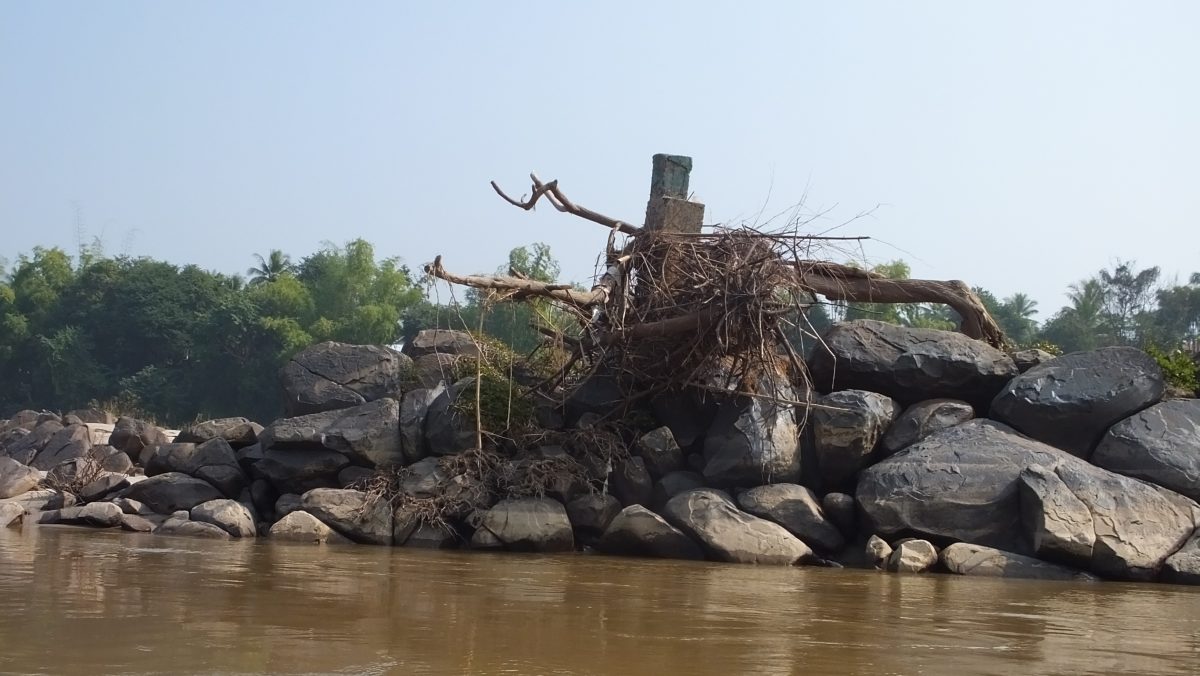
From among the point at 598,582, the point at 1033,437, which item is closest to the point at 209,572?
the point at 598,582

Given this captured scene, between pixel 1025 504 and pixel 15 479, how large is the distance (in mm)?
10383

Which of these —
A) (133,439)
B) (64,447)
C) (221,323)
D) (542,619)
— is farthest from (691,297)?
(221,323)

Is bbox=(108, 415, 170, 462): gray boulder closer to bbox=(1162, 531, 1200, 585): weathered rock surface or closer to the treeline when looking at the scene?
bbox=(1162, 531, 1200, 585): weathered rock surface

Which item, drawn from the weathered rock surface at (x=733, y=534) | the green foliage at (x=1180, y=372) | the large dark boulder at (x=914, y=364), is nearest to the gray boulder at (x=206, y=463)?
the weathered rock surface at (x=733, y=534)

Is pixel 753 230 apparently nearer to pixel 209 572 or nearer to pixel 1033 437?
pixel 1033 437

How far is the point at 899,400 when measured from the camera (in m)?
11.0

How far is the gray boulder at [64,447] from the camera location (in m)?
16.6

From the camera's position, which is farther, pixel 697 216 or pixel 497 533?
pixel 697 216

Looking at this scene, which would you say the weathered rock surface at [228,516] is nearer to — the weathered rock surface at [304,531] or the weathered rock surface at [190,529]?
the weathered rock surface at [190,529]

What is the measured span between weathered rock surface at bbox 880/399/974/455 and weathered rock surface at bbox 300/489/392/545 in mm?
4387

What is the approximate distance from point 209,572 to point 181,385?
123 feet

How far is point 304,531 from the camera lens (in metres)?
10.1

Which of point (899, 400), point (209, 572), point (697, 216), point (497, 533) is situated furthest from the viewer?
point (697, 216)

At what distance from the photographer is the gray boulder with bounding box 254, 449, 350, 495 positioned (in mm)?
10984
